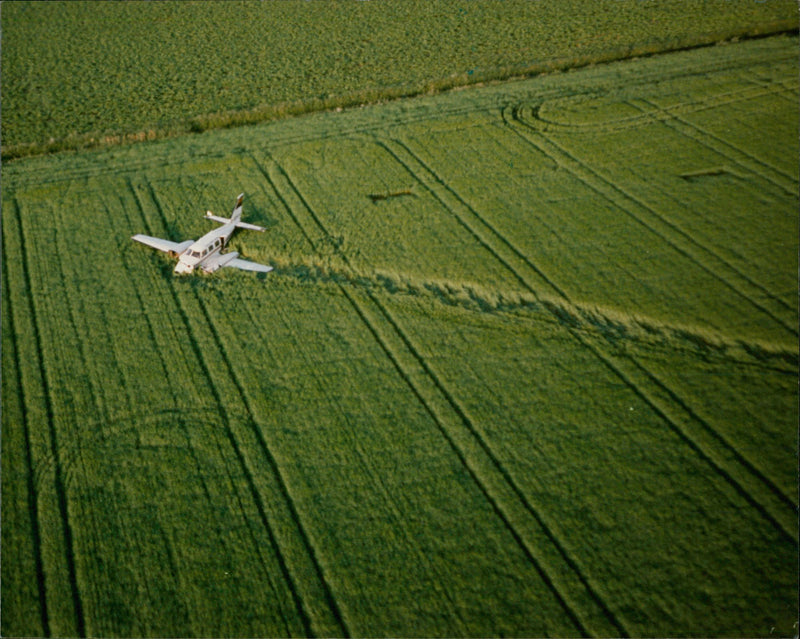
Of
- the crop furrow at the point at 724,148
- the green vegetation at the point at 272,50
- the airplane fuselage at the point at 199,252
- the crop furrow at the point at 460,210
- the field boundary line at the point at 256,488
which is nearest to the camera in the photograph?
the field boundary line at the point at 256,488

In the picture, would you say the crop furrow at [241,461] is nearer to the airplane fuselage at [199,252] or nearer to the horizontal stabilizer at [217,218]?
the airplane fuselage at [199,252]

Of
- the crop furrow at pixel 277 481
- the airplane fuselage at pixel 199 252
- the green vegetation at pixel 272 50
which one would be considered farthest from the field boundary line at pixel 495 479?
the green vegetation at pixel 272 50

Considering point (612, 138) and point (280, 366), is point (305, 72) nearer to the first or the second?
point (612, 138)

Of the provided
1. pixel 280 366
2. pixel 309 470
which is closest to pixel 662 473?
pixel 309 470

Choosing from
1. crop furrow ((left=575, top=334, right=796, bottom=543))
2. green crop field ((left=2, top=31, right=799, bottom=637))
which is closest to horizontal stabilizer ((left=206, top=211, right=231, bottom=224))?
green crop field ((left=2, top=31, right=799, bottom=637))

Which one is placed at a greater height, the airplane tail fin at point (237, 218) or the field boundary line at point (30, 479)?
the airplane tail fin at point (237, 218)

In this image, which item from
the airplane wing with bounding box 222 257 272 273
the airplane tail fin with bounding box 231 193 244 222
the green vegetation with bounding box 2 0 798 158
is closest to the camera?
the airplane wing with bounding box 222 257 272 273

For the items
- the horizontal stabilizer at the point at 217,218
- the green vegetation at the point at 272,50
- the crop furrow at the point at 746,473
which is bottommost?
the crop furrow at the point at 746,473

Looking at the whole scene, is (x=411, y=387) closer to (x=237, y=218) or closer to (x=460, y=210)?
(x=460, y=210)

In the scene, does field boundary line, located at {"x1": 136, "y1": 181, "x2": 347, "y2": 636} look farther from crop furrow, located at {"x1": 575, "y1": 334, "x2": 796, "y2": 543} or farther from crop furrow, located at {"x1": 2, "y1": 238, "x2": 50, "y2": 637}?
crop furrow, located at {"x1": 575, "y1": 334, "x2": 796, "y2": 543}
